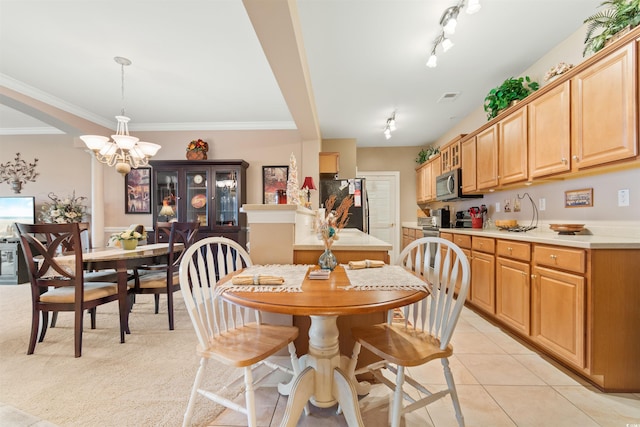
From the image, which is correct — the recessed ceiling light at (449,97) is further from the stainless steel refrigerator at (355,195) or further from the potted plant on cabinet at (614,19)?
the stainless steel refrigerator at (355,195)

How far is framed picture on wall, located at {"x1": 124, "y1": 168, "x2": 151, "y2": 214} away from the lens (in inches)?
181

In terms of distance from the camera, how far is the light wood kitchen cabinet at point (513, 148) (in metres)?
2.60

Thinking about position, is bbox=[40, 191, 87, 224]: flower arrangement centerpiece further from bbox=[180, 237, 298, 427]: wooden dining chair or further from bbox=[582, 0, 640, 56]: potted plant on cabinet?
bbox=[582, 0, 640, 56]: potted plant on cabinet

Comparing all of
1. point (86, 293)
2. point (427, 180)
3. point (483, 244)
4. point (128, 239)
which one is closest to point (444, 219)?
point (483, 244)

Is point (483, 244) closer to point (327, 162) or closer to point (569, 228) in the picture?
point (569, 228)

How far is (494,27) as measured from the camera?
222 centimetres

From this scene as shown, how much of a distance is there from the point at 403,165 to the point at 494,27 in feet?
12.1

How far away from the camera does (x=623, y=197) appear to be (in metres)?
1.96

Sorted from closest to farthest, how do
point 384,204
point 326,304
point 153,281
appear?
1. point 326,304
2. point 153,281
3. point 384,204

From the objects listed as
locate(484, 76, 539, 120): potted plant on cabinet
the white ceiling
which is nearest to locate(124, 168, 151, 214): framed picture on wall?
the white ceiling

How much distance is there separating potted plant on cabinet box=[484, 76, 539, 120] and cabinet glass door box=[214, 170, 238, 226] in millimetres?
3588

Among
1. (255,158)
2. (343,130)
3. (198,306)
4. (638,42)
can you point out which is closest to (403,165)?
(343,130)

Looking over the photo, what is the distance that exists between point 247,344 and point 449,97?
369 centimetres

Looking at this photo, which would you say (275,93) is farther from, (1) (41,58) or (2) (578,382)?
(2) (578,382)
